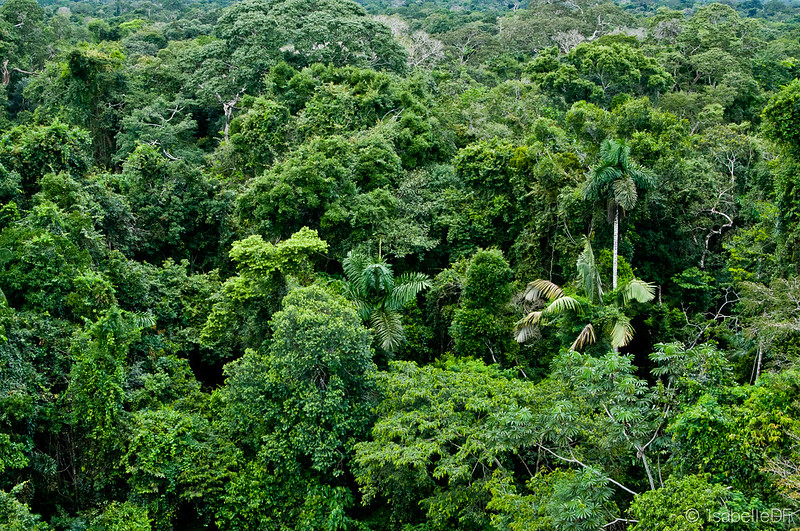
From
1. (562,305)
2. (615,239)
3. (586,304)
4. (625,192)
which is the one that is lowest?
(586,304)

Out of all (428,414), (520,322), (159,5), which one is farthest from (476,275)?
(159,5)

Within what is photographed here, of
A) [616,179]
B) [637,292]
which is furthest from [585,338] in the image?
[616,179]

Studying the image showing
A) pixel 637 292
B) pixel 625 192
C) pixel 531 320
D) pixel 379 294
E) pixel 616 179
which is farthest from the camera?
pixel 379 294

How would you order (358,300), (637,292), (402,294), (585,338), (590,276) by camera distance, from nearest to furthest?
(637,292), (585,338), (590,276), (358,300), (402,294)

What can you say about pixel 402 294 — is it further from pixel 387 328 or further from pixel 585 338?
pixel 585 338

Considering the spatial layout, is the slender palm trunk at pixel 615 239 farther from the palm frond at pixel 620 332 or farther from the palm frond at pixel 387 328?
the palm frond at pixel 387 328

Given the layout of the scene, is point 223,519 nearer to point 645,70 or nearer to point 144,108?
point 144,108

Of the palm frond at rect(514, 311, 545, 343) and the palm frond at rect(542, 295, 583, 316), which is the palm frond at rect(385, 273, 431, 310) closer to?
the palm frond at rect(514, 311, 545, 343)
